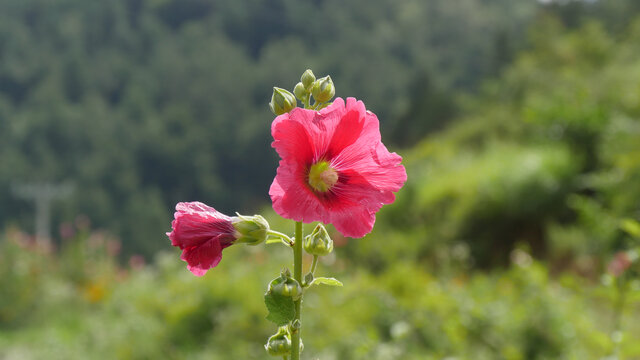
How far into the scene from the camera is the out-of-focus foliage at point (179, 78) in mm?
23839

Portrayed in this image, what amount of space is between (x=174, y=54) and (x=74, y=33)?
15.4 feet

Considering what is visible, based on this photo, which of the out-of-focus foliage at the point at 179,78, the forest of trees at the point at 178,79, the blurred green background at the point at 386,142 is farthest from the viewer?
the out-of-focus foliage at the point at 179,78

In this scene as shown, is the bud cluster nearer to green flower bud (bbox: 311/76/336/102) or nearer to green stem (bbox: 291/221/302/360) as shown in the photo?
green flower bud (bbox: 311/76/336/102)

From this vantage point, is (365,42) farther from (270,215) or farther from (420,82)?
(270,215)

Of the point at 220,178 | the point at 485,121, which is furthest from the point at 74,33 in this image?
the point at 485,121

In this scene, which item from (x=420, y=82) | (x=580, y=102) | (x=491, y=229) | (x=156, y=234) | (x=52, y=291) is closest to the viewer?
(x=52, y=291)

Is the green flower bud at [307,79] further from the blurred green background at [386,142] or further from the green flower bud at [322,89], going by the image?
the blurred green background at [386,142]

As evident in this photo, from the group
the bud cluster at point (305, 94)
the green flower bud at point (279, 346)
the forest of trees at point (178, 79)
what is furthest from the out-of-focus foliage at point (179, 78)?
the green flower bud at point (279, 346)

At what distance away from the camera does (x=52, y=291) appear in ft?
20.0

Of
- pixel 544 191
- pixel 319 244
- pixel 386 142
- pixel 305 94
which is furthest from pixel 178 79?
pixel 319 244

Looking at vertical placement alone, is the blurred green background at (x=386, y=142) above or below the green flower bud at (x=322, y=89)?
above

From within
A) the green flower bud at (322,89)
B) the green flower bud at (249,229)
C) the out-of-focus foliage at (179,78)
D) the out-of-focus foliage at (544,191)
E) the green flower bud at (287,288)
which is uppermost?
the out-of-focus foliage at (179,78)

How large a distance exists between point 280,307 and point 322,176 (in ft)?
0.64

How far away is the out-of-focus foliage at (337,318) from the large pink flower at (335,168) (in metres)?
1.32
